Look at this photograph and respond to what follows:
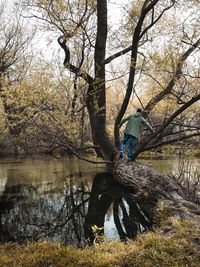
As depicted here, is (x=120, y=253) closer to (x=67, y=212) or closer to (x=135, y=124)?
(x=67, y=212)

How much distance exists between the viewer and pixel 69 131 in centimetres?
1445

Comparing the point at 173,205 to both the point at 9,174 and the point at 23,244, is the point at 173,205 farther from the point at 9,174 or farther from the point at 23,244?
the point at 9,174

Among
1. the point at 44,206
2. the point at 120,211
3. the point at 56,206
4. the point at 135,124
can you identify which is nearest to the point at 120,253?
the point at 120,211

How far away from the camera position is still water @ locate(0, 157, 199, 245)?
7.11 meters

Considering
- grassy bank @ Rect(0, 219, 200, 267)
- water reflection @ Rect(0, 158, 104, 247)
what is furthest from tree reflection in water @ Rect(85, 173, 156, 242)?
grassy bank @ Rect(0, 219, 200, 267)

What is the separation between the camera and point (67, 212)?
8.73m

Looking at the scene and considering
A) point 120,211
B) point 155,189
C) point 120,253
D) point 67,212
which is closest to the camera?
point 120,253

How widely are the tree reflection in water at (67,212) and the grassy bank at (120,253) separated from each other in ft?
2.77

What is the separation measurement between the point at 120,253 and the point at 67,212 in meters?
3.66

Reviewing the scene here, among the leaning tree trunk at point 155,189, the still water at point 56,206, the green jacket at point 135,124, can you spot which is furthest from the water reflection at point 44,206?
the green jacket at point 135,124

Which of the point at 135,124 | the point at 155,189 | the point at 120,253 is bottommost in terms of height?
the point at 120,253

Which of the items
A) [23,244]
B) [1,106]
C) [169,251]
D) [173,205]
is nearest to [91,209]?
[173,205]

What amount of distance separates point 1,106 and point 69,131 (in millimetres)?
12759

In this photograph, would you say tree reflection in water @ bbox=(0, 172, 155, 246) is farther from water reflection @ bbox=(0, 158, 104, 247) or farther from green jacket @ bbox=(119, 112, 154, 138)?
green jacket @ bbox=(119, 112, 154, 138)
